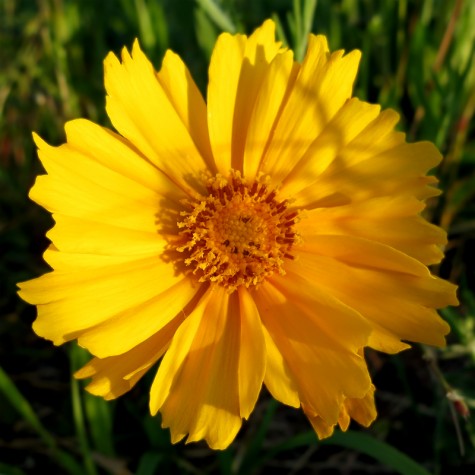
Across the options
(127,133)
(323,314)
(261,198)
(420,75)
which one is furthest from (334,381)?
(420,75)

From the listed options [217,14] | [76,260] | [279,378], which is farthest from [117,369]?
[217,14]

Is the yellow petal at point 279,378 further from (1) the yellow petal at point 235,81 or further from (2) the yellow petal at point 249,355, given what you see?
(1) the yellow petal at point 235,81

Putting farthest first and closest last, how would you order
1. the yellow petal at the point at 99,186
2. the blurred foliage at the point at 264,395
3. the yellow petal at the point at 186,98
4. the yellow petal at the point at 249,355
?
the blurred foliage at the point at 264,395 → the yellow petal at the point at 186,98 → the yellow petal at the point at 99,186 → the yellow petal at the point at 249,355

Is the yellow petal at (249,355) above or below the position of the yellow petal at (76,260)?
below

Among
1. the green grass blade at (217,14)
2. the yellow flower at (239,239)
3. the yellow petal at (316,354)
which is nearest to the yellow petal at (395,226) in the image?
the yellow flower at (239,239)

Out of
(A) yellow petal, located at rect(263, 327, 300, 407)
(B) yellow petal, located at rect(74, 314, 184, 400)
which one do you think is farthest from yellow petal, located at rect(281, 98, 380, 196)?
(B) yellow petal, located at rect(74, 314, 184, 400)

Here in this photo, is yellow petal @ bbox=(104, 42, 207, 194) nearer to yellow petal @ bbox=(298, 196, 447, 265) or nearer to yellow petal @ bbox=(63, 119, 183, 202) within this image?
yellow petal @ bbox=(63, 119, 183, 202)

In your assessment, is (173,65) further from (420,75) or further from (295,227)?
(420,75)
